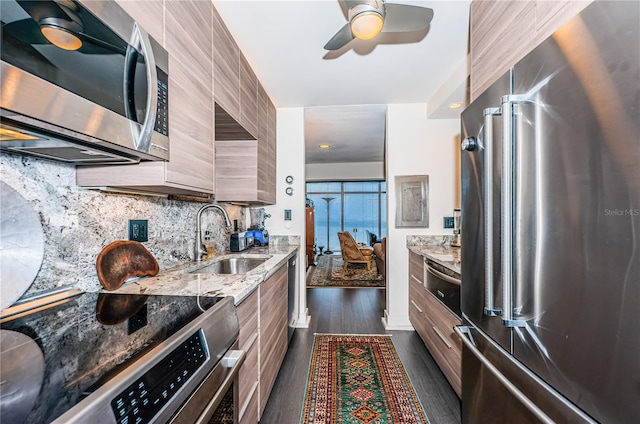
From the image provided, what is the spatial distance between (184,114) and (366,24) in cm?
98

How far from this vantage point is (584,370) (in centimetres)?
67

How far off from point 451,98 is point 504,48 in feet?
4.85

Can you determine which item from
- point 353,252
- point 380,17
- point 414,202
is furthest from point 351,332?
point 353,252

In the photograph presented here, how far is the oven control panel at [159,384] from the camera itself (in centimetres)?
55

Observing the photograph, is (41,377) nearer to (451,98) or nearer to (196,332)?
(196,332)

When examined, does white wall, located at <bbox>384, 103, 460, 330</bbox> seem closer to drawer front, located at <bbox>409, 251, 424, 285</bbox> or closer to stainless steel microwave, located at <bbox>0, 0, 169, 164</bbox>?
drawer front, located at <bbox>409, 251, 424, 285</bbox>

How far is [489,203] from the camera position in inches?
39.9

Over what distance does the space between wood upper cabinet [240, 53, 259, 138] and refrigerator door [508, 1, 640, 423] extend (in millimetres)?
1713

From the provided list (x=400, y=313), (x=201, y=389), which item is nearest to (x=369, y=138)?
(x=400, y=313)

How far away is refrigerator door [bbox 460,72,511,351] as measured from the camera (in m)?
0.99

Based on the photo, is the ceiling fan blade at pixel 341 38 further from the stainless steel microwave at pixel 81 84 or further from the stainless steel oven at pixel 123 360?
the stainless steel oven at pixel 123 360

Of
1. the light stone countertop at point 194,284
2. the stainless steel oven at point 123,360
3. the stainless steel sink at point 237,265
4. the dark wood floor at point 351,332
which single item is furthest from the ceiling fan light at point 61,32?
the dark wood floor at point 351,332

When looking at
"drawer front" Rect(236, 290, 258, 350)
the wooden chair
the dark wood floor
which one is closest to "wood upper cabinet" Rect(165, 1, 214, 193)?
"drawer front" Rect(236, 290, 258, 350)

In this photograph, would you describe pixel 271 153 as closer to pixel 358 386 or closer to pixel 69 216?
pixel 69 216
